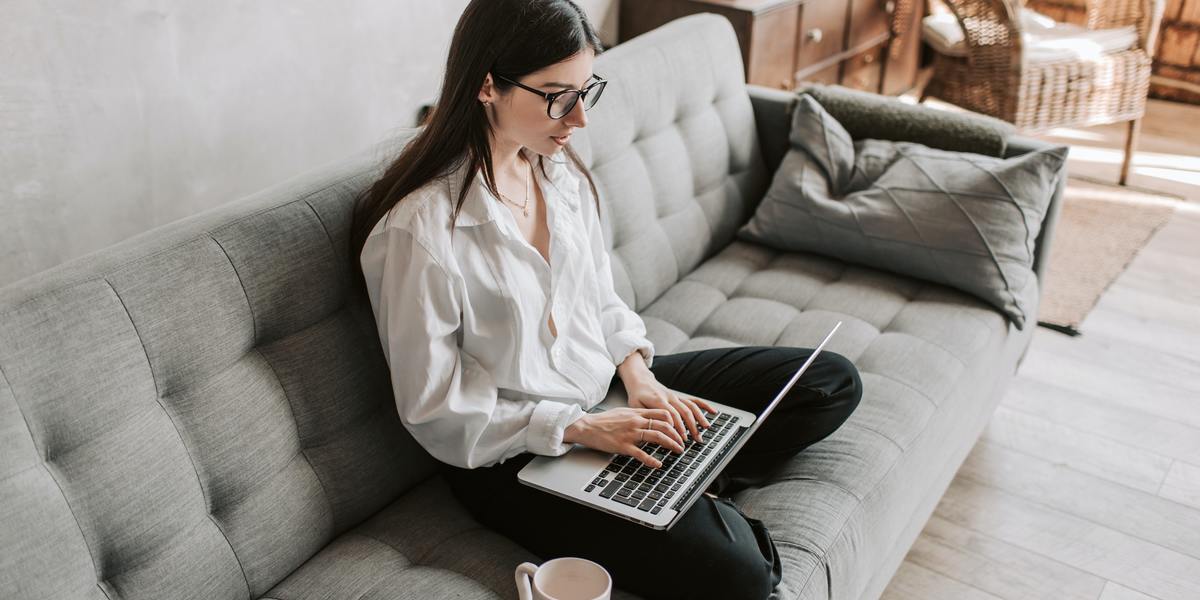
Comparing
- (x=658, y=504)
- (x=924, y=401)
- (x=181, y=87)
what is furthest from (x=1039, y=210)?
(x=181, y=87)

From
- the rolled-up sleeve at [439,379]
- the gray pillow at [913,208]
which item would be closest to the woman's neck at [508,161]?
the rolled-up sleeve at [439,379]

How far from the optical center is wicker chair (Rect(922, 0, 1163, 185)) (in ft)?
10.7

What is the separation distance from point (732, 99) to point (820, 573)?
4.17 feet

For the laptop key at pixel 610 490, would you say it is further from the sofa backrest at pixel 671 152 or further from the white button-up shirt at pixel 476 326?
the sofa backrest at pixel 671 152

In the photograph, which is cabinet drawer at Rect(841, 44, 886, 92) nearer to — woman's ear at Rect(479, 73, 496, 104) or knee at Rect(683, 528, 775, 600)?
woman's ear at Rect(479, 73, 496, 104)

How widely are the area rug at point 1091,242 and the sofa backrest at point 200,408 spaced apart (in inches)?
80.2

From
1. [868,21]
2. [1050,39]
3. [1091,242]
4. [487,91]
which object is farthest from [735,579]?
[868,21]

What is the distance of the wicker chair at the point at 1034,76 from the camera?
3273mm

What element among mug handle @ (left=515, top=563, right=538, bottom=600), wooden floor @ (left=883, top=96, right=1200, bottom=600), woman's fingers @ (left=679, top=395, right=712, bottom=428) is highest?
mug handle @ (left=515, top=563, right=538, bottom=600)

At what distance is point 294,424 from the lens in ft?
4.57

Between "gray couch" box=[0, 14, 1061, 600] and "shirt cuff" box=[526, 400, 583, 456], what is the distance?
0.15 meters

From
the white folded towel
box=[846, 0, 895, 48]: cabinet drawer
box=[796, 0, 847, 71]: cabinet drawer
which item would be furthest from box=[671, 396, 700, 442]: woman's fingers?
box=[846, 0, 895, 48]: cabinet drawer

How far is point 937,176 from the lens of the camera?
85.3 inches

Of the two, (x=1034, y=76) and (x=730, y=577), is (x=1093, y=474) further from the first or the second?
(x=1034, y=76)
